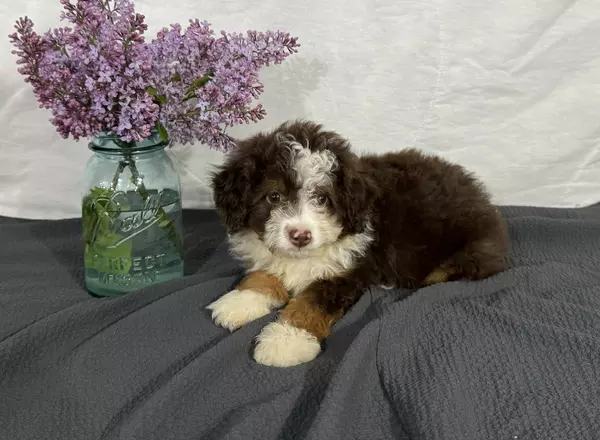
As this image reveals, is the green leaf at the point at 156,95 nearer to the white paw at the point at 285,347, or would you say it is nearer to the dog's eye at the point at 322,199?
the dog's eye at the point at 322,199

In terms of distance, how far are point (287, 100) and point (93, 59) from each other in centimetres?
169

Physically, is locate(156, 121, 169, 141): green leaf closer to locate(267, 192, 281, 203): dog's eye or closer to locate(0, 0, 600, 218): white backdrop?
locate(267, 192, 281, 203): dog's eye

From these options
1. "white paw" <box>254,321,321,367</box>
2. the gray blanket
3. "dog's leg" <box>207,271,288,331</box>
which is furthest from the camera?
"dog's leg" <box>207,271,288,331</box>

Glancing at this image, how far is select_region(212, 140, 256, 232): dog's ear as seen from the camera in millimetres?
2574

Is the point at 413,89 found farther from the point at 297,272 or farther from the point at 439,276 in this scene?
the point at 297,272

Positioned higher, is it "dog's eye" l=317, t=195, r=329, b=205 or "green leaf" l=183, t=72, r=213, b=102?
"green leaf" l=183, t=72, r=213, b=102

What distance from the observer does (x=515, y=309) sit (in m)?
2.61

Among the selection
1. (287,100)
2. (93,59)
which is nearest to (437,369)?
(93,59)

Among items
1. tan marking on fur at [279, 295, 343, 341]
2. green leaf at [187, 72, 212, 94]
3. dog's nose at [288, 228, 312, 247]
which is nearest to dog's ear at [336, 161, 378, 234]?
dog's nose at [288, 228, 312, 247]

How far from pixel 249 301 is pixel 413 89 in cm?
184

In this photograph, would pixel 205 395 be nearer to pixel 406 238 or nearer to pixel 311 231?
pixel 311 231

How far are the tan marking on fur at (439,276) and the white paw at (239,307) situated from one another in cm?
70

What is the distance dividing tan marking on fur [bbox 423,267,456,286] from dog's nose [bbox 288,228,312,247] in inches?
28.2

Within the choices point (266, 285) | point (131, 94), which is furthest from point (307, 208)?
point (131, 94)
